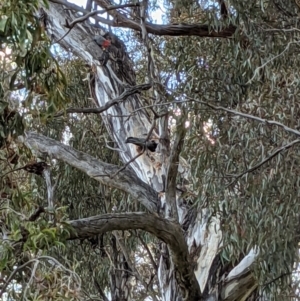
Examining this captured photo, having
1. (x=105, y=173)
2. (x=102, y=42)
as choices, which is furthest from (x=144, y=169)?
(x=102, y=42)

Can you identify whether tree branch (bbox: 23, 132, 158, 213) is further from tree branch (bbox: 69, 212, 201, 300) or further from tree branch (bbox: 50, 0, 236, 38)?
tree branch (bbox: 50, 0, 236, 38)

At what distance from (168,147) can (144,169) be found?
12.5 inches

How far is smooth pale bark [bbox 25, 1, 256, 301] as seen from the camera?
3340 mm

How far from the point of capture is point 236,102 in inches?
118

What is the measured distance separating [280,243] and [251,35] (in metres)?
1.04

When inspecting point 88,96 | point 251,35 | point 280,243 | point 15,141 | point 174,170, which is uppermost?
point 88,96

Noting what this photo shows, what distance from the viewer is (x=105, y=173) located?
3.43 metres

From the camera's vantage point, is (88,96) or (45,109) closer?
(45,109)

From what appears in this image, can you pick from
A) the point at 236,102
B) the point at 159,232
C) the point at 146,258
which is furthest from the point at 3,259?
the point at 146,258

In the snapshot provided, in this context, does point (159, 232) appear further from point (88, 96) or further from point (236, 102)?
point (88, 96)

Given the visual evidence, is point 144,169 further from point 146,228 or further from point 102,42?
point 146,228

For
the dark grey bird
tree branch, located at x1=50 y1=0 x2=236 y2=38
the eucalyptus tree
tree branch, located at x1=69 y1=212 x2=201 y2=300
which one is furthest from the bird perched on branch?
tree branch, located at x1=69 y1=212 x2=201 y2=300

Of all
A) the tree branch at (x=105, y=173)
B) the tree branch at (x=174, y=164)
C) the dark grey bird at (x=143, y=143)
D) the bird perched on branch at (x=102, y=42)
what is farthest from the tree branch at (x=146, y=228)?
the bird perched on branch at (x=102, y=42)

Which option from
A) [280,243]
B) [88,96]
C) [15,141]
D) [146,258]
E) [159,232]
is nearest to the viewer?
[15,141]
